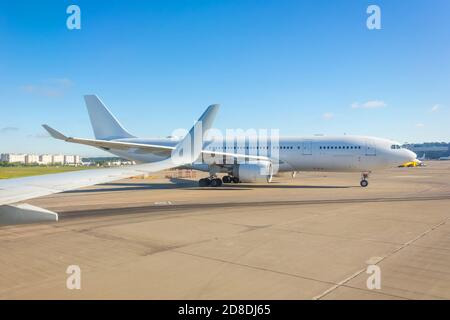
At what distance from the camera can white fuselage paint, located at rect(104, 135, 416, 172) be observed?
21250mm

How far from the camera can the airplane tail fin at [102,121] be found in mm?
26328

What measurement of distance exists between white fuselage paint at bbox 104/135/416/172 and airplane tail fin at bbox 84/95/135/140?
6.00 m

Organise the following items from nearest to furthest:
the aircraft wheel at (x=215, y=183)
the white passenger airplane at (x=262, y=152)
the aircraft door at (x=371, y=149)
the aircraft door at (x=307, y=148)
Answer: the white passenger airplane at (x=262, y=152), the aircraft door at (x=371, y=149), the aircraft door at (x=307, y=148), the aircraft wheel at (x=215, y=183)

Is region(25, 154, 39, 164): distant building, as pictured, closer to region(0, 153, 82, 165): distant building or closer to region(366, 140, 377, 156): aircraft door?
region(0, 153, 82, 165): distant building

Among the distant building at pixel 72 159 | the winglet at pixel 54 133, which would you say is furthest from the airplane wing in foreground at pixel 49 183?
the distant building at pixel 72 159

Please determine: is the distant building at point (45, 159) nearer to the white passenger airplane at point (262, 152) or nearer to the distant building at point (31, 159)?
the distant building at point (31, 159)

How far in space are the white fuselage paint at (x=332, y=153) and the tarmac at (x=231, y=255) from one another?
432 inches

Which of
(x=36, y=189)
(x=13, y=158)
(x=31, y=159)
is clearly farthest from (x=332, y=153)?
(x=31, y=159)

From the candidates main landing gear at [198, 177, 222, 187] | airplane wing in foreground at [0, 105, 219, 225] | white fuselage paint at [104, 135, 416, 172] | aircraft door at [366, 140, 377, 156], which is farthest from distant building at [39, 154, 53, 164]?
airplane wing in foreground at [0, 105, 219, 225]

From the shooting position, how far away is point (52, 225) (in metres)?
8.91

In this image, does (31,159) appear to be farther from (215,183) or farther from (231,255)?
(231,255)

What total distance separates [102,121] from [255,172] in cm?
1436
